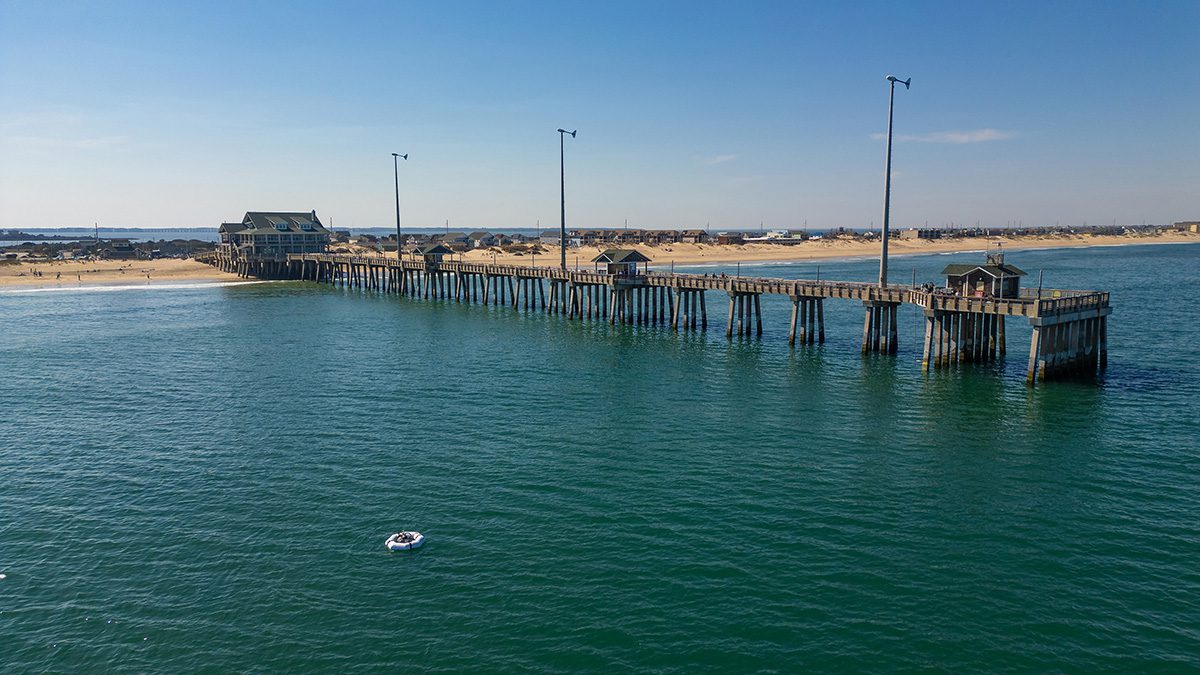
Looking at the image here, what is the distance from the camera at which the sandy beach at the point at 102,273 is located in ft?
385

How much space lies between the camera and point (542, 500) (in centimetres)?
2692

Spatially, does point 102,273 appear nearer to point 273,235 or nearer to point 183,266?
point 183,266

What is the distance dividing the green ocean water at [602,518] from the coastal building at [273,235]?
Result: 270 feet

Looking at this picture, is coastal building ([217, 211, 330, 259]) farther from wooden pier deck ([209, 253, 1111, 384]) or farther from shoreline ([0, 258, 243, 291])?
wooden pier deck ([209, 253, 1111, 384])

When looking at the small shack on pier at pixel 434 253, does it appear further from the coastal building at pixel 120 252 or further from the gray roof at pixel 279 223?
the coastal building at pixel 120 252

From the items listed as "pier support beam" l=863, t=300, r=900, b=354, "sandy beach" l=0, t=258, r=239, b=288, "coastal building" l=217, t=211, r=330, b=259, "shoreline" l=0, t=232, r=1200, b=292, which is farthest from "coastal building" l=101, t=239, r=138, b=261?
"pier support beam" l=863, t=300, r=900, b=354

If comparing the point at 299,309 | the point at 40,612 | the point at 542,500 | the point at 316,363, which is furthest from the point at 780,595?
the point at 299,309

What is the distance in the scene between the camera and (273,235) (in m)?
130

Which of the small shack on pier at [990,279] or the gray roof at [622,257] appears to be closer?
the small shack on pier at [990,279]

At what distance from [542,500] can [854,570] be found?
1066cm

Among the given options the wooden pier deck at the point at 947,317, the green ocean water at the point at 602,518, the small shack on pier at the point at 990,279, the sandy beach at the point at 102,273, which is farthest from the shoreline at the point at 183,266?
the small shack on pier at the point at 990,279

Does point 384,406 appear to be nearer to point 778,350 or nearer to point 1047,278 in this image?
point 778,350

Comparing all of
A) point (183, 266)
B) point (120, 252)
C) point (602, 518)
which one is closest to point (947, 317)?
point (602, 518)

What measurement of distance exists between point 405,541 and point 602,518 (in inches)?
250
